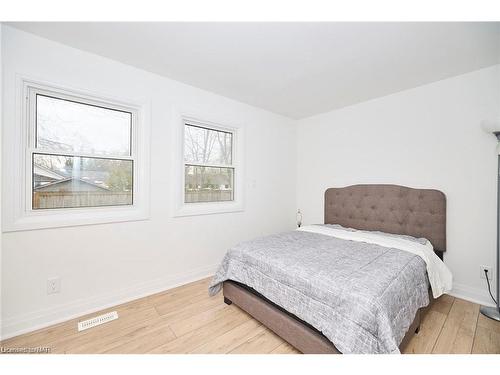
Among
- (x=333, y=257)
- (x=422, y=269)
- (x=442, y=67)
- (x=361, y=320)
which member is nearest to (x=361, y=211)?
(x=422, y=269)

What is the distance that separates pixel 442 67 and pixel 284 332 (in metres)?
2.86

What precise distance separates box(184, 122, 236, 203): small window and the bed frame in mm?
1269

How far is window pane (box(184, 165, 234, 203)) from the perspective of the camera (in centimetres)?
271

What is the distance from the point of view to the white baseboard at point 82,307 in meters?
1.61

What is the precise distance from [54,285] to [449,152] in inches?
161

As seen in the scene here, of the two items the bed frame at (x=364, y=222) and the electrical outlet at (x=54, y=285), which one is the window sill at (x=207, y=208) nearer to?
the bed frame at (x=364, y=222)

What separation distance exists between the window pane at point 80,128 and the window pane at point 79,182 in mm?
111

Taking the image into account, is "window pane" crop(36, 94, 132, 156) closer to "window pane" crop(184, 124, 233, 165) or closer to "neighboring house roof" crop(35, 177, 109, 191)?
"neighboring house roof" crop(35, 177, 109, 191)

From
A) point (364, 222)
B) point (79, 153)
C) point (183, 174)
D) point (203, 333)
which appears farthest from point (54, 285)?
A: point (364, 222)

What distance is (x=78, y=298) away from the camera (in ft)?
6.15

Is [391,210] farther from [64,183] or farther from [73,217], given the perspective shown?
[64,183]

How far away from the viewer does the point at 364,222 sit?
9.32 ft

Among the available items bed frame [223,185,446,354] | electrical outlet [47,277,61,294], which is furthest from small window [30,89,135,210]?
bed frame [223,185,446,354]
